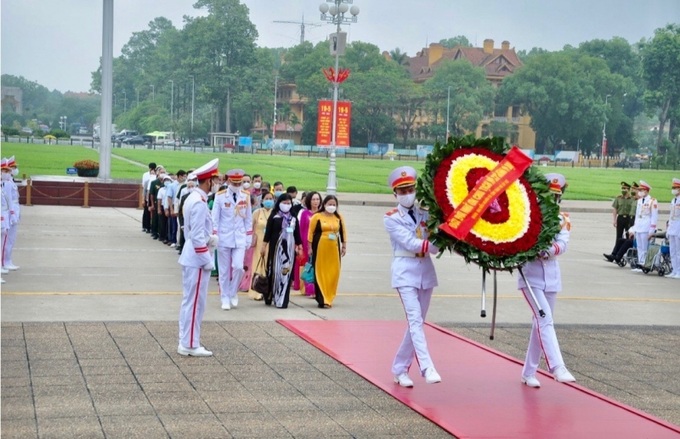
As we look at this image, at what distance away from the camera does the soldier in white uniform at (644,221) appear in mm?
19625

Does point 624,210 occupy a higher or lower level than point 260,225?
lower

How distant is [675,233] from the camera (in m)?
18.8

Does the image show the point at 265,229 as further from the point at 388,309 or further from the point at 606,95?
the point at 606,95

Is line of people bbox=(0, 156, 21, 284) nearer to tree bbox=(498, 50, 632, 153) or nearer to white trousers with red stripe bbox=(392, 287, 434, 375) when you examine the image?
white trousers with red stripe bbox=(392, 287, 434, 375)

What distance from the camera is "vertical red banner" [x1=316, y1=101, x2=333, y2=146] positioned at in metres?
37.6

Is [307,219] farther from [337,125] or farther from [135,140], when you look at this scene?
[135,140]

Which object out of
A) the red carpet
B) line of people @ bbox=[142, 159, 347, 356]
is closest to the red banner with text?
line of people @ bbox=[142, 159, 347, 356]

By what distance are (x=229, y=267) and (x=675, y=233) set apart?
9.79m

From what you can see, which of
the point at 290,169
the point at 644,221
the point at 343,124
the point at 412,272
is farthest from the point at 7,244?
the point at 290,169

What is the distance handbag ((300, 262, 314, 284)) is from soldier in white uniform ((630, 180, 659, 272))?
8549 mm

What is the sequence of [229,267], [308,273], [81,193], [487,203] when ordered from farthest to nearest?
[81,193] < [308,273] < [229,267] < [487,203]

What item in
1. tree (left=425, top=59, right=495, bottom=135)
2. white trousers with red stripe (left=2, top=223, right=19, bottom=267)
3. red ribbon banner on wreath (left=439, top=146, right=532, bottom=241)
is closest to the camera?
red ribbon banner on wreath (left=439, top=146, right=532, bottom=241)

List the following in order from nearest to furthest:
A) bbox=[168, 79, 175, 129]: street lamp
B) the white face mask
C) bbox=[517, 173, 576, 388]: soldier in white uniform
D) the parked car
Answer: bbox=[517, 173, 576, 388]: soldier in white uniform < the white face mask < bbox=[168, 79, 175, 129]: street lamp < the parked car

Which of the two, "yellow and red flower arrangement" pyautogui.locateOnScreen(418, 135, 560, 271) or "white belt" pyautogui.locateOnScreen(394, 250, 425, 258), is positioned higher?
"yellow and red flower arrangement" pyautogui.locateOnScreen(418, 135, 560, 271)
